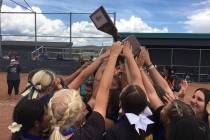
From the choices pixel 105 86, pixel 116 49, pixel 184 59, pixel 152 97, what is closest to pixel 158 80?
pixel 152 97

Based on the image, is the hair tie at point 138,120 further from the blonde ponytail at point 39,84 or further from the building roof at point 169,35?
the building roof at point 169,35

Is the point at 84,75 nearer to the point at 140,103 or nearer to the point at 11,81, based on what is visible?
the point at 140,103

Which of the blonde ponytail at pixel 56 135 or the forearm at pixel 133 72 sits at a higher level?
the forearm at pixel 133 72

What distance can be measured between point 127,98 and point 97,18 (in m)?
0.89

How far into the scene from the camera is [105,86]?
3.08 metres

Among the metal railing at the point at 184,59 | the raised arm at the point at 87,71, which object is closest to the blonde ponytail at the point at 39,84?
the raised arm at the point at 87,71

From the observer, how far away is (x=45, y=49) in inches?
1158

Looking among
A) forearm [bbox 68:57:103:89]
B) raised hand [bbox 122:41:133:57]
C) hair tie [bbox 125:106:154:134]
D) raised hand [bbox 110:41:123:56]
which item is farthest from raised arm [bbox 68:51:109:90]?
hair tie [bbox 125:106:154:134]

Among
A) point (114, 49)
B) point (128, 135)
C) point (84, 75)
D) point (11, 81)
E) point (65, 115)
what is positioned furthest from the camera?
point (11, 81)

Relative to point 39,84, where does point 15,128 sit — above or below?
below

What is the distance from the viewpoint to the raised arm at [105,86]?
292 centimetres

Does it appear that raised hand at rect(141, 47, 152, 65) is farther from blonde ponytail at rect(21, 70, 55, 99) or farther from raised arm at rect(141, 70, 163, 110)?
blonde ponytail at rect(21, 70, 55, 99)

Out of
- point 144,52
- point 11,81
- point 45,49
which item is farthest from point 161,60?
point 144,52

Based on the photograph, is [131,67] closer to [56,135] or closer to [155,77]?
[155,77]
